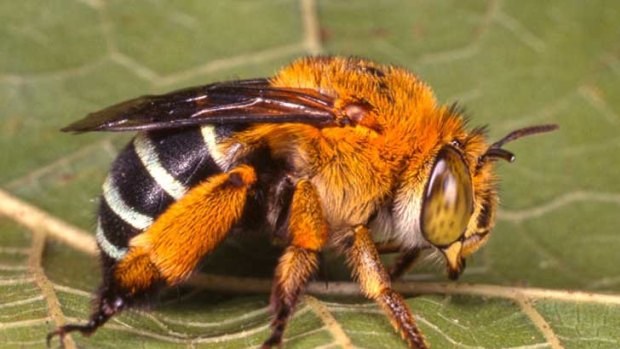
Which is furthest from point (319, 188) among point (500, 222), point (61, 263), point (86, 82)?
point (86, 82)

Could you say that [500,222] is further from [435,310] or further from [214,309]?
[214,309]

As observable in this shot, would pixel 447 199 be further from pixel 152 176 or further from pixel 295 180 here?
pixel 152 176

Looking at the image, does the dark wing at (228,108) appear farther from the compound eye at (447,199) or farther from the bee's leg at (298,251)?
the compound eye at (447,199)

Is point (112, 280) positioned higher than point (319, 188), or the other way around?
point (319, 188)

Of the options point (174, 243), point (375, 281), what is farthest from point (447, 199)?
point (174, 243)

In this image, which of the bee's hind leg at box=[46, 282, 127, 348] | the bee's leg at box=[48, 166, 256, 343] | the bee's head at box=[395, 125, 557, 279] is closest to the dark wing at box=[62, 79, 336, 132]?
the bee's leg at box=[48, 166, 256, 343]
